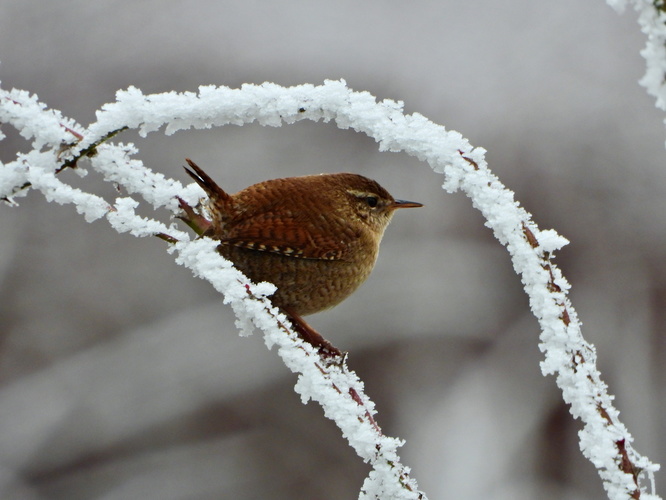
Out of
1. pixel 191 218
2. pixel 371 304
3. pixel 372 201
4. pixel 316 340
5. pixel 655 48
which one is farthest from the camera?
pixel 371 304

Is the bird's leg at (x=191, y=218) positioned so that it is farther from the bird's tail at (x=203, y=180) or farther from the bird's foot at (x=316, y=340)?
the bird's foot at (x=316, y=340)

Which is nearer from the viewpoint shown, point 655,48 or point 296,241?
point 655,48

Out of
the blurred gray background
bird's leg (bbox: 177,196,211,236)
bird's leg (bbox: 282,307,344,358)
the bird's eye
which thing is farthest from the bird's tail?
the blurred gray background

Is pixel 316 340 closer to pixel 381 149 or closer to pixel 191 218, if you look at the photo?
pixel 191 218

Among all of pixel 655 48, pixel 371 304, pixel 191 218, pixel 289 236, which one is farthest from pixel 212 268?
pixel 371 304

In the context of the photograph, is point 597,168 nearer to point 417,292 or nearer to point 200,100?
point 417,292

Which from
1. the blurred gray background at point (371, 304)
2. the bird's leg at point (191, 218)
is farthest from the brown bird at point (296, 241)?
the blurred gray background at point (371, 304)

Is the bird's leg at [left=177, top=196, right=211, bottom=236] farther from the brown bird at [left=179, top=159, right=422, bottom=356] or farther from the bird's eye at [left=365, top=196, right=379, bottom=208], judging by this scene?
the bird's eye at [left=365, top=196, right=379, bottom=208]

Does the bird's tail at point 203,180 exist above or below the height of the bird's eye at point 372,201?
below

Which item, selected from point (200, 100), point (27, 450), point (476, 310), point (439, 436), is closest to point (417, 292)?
point (476, 310)
